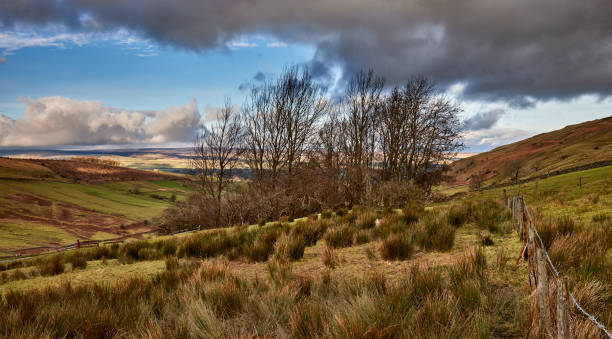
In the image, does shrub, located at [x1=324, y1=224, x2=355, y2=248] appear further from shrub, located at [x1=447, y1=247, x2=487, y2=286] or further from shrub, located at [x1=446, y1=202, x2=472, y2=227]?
shrub, located at [x1=447, y1=247, x2=487, y2=286]

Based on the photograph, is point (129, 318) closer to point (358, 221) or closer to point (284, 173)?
point (358, 221)

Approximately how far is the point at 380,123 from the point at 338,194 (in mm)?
7413

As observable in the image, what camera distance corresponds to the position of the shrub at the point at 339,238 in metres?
6.37

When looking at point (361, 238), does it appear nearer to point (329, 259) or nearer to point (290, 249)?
point (290, 249)

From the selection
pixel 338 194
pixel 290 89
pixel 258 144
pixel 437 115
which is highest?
pixel 290 89

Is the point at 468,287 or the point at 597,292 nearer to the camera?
the point at 597,292

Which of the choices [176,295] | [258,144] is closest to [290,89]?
[258,144]

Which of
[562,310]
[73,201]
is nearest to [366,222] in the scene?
[562,310]

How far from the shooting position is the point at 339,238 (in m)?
6.47

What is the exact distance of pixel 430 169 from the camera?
2605 cm

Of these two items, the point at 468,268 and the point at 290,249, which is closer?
the point at 468,268

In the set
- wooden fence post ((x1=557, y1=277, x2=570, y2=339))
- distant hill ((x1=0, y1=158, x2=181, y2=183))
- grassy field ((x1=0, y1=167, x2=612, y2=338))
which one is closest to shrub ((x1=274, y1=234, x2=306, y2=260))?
grassy field ((x1=0, y1=167, x2=612, y2=338))

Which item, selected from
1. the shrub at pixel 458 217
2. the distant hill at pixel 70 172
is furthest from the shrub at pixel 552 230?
the distant hill at pixel 70 172

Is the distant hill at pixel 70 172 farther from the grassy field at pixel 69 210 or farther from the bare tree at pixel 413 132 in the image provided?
the bare tree at pixel 413 132
